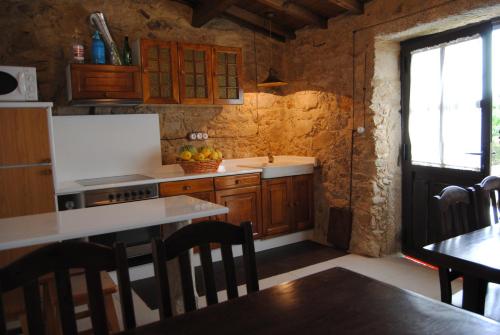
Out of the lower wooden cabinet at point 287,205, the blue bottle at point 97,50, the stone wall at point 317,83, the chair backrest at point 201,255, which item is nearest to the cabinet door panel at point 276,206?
the lower wooden cabinet at point 287,205

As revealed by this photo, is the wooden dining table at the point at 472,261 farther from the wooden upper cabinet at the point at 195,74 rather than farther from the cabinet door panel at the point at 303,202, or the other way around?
the wooden upper cabinet at the point at 195,74

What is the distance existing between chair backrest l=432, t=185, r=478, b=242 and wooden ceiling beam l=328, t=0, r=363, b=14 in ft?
7.16

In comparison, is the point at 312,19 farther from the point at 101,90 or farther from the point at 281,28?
the point at 101,90

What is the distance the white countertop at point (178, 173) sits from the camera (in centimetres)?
316

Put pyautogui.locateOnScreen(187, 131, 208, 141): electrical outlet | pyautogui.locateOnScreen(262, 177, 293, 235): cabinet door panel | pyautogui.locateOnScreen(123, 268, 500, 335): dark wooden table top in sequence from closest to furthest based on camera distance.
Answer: pyautogui.locateOnScreen(123, 268, 500, 335): dark wooden table top, pyautogui.locateOnScreen(262, 177, 293, 235): cabinet door panel, pyautogui.locateOnScreen(187, 131, 208, 141): electrical outlet

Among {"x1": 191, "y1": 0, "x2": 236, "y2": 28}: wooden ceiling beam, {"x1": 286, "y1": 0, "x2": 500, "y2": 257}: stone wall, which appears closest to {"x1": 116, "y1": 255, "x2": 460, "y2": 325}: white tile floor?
{"x1": 286, "y1": 0, "x2": 500, "y2": 257}: stone wall

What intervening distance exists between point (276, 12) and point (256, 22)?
328 mm

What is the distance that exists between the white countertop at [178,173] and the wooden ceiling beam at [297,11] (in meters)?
1.44

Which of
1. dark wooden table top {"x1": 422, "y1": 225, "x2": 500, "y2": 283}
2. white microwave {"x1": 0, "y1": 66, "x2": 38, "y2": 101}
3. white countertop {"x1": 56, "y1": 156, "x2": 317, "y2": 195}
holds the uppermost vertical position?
white microwave {"x1": 0, "y1": 66, "x2": 38, "y2": 101}

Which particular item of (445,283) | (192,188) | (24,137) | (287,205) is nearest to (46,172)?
(24,137)

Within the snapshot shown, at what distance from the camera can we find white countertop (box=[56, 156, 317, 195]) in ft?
10.4

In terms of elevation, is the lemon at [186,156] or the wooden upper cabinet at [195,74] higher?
the wooden upper cabinet at [195,74]

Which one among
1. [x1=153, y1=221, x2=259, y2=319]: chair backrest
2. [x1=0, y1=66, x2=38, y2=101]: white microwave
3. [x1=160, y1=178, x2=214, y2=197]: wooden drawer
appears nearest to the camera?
[x1=153, y1=221, x2=259, y2=319]: chair backrest

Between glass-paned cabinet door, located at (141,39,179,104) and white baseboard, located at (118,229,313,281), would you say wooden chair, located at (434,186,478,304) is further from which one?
glass-paned cabinet door, located at (141,39,179,104)
